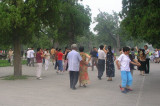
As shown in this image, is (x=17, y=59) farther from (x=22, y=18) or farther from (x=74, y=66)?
(x=74, y=66)

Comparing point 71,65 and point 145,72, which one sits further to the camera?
point 145,72

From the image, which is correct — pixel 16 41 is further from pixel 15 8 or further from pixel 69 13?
pixel 69 13

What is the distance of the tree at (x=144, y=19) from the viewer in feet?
27.6

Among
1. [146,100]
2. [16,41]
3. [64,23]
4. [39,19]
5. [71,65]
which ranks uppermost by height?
[64,23]

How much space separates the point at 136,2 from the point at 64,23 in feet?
76.5

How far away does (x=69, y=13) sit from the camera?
32188 mm

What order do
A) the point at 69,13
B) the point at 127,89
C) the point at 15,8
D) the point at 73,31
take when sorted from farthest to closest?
the point at 73,31, the point at 69,13, the point at 15,8, the point at 127,89

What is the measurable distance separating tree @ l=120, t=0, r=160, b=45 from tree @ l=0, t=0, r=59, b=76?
451 cm

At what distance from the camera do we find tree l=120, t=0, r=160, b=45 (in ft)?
27.6

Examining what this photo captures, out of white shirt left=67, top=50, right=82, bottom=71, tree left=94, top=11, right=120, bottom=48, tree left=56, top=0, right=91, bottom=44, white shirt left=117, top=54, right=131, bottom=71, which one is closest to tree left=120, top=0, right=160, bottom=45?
white shirt left=117, top=54, right=131, bottom=71

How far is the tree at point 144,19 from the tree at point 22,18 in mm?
4506

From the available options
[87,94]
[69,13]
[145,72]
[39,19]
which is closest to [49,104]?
[87,94]

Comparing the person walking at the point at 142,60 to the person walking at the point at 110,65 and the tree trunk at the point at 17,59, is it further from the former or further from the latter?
the tree trunk at the point at 17,59

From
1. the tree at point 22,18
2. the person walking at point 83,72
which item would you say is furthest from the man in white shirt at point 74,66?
the tree at point 22,18
